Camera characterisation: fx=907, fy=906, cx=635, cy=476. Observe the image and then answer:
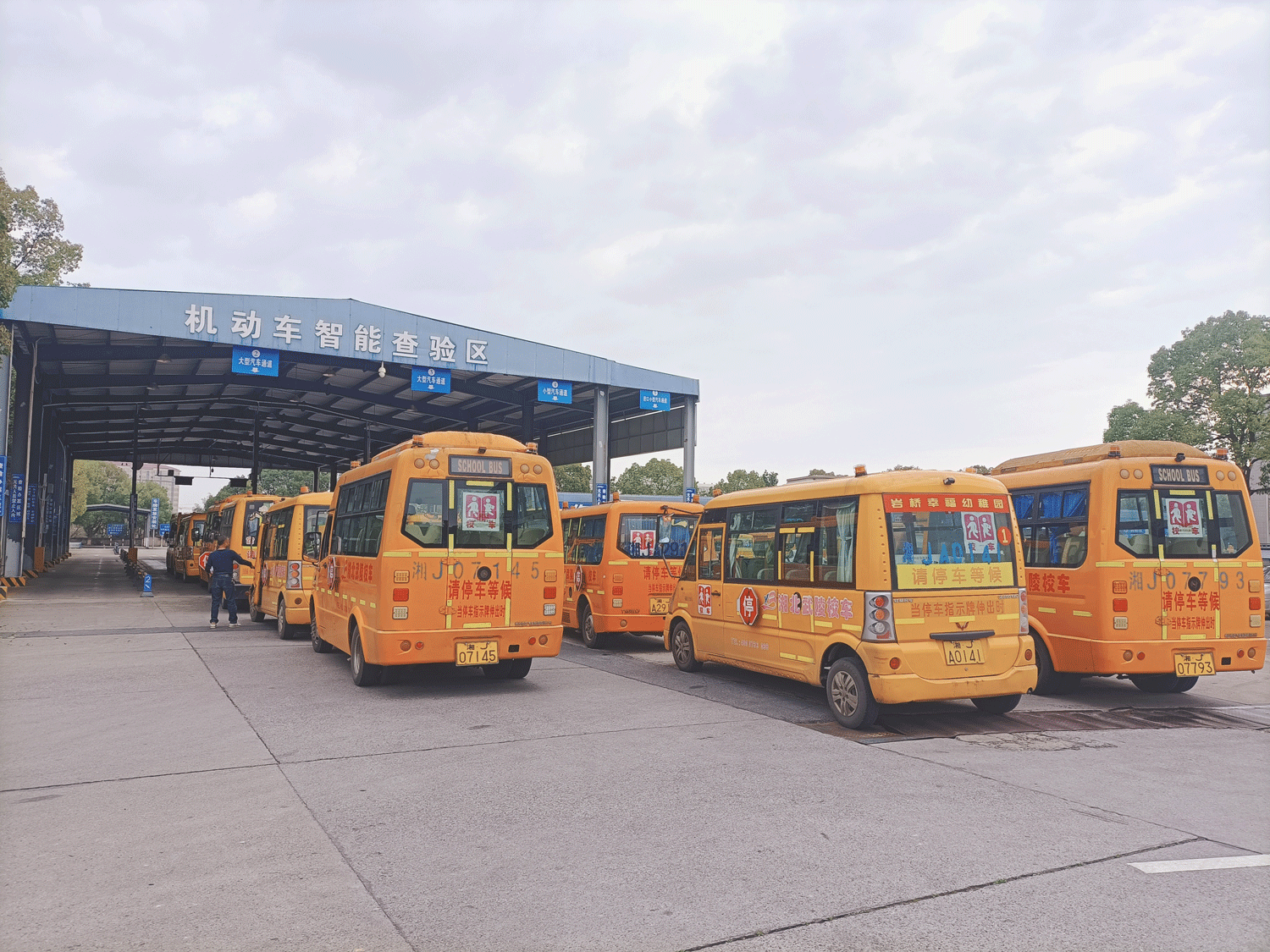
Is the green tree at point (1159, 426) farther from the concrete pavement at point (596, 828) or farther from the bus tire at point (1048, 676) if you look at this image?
the concrete pavement at point (596, 828)

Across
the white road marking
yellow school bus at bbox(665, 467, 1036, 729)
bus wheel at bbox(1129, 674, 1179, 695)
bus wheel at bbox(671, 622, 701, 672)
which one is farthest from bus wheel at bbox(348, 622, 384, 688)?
bus wheel at bbox(1129, 674, 1179, 695)

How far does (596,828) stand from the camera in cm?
518

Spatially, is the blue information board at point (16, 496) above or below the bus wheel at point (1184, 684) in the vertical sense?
above

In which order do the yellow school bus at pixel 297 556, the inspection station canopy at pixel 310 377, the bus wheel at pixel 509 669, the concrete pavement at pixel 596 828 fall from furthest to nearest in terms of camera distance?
the inspection station canopy at pixel 310 377 → the yellow school bus at pixel 297 556 → the bus wheel at pixel 509 669 → the concrete pavement at pixel 596 828

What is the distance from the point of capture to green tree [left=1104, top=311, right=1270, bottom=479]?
33906 millimetres

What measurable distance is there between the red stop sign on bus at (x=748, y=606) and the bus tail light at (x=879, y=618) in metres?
1.99

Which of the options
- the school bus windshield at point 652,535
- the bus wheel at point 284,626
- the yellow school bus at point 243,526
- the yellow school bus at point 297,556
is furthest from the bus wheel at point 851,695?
the yellow school bus at point 243,526

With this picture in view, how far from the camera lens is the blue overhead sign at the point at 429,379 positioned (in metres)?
26.6

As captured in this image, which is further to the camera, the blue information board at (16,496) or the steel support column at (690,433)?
the steel support column at (690,433)

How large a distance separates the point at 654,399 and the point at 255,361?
1245 centimetres

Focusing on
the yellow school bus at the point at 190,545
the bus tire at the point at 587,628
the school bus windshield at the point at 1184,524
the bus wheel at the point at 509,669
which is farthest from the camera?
the yellow school bus at the point at 190,545

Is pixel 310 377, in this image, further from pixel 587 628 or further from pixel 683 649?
pixel 683 649

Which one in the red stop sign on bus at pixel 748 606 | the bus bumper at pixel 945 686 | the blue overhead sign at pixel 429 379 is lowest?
the bus bumper at pixel 945 686

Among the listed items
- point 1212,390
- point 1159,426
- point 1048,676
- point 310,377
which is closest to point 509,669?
point 1048,676
